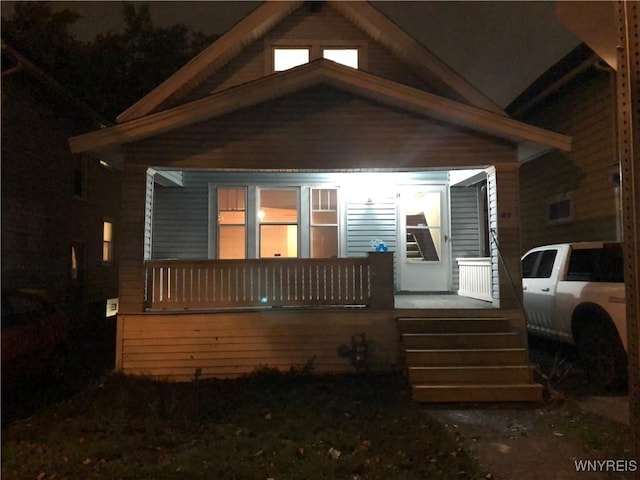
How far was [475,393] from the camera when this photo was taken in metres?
6.62

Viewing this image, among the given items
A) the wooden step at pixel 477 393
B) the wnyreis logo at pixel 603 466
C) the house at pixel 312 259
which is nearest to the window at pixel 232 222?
the house at pixel 312 259

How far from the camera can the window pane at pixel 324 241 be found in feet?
35.7

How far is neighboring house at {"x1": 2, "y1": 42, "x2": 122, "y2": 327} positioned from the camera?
10.4 metres

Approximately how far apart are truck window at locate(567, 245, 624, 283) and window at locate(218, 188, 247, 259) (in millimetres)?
6355

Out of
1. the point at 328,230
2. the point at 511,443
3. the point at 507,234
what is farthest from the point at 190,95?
the point at 511,443

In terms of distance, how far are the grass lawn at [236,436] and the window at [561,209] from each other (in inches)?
248

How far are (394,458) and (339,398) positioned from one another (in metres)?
1.89

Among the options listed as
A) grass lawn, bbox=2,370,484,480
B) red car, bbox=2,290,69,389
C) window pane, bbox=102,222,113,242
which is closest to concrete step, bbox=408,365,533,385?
grass lawn, bbox=2,370,484,480

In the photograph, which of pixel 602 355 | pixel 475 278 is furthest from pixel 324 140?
pixel 602 355

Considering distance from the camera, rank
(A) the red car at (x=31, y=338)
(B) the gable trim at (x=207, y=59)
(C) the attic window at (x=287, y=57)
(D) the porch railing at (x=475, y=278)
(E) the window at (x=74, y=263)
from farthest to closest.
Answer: (E) the window at (x=74, y=263), (C) the attic window at (x=287, y=57), (B) the gable trim at (x=207, y=59), (D) the porch railing at (x=475, y=278), (A) the red car at (x=31, y=338)

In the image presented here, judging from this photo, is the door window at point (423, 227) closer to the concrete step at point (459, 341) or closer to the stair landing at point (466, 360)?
the stair landing at point (466, 360)

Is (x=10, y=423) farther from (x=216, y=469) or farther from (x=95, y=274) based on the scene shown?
(x=95, y=274)

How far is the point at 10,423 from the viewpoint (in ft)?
19.3

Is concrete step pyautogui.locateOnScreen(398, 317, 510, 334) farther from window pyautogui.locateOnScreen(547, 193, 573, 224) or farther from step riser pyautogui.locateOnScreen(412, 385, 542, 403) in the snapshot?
window pyautogui.locateOnScreen(547, 193, 573, 224)
